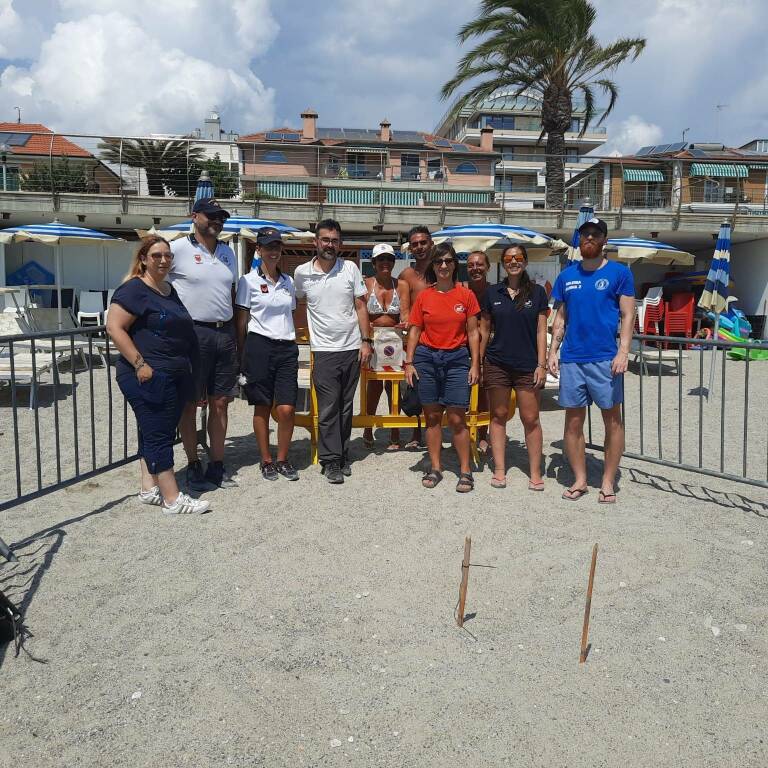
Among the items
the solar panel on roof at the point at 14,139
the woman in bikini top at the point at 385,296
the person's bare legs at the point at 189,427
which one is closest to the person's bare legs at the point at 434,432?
the woman in bikini top at the point at 385,296

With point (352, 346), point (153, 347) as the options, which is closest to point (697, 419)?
point (352, 346)

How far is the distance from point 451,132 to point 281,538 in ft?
222

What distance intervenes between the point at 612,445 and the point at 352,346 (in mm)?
2033

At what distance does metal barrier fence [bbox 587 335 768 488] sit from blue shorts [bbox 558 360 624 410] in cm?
46

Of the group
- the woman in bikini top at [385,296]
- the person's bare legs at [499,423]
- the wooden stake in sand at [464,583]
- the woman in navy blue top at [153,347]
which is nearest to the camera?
the wooden stake in sand at [464,583]

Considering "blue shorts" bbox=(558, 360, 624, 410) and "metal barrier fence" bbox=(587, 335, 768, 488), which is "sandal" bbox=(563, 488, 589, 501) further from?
"metal barrier fence" bbox=(587, 335, 768, 488)

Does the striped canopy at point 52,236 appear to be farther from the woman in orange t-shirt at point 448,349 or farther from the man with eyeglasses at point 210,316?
the woman in orange t-shirt at point 448,349

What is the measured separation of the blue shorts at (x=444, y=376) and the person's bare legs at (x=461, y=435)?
6cm

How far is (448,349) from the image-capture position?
16.1ft

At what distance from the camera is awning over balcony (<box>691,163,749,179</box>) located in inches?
985

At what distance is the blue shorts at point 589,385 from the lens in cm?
458

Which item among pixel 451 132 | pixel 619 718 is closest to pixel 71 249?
pixel 619 718

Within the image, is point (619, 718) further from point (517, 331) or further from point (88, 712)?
point (517, 331)

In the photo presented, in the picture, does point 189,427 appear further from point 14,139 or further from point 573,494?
point 14,139
